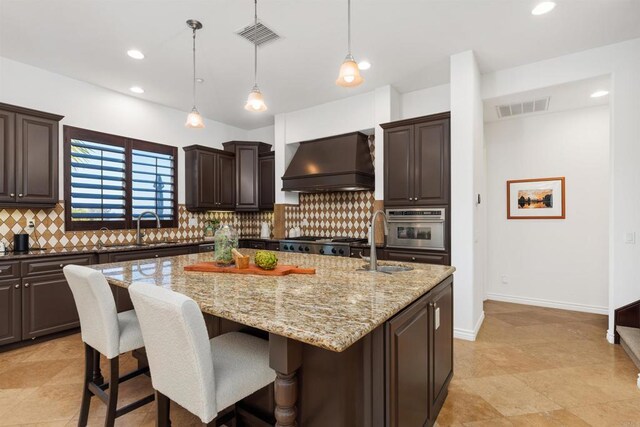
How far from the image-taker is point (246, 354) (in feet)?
5.06

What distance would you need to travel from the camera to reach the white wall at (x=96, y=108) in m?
3.70

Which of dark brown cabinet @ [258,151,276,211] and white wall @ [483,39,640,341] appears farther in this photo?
dark brown cabinet @ [258,151,276,211]

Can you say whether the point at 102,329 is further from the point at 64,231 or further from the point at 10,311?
the point at 64,231

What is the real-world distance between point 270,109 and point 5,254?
150 inches

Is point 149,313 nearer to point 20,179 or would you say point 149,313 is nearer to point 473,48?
point 20,179

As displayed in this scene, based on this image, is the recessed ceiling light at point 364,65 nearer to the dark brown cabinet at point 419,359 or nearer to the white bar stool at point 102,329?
the dark brown cabinet at point 419,359

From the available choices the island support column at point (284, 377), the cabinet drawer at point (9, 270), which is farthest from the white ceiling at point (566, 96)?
the cabinet drawer at point (9, 270)

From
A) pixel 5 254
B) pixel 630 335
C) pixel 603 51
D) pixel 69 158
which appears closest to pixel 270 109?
pixel 69 158

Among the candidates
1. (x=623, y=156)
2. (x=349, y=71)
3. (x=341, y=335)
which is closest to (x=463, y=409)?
(x=341, y=335)

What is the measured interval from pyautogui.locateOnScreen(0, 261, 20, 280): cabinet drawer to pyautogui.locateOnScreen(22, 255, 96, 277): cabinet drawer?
0.05 m

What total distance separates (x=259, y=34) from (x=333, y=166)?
2.04 m

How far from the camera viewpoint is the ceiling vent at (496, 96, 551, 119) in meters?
4.12

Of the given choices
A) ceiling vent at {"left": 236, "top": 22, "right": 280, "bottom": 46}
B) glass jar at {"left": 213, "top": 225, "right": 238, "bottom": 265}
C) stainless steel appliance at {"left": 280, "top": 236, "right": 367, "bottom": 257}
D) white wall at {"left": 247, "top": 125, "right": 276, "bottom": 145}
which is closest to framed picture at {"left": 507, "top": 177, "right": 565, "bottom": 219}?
stainless steel appliance at {"left": 280, "top": 236, "right": 367, "bottom": 257}

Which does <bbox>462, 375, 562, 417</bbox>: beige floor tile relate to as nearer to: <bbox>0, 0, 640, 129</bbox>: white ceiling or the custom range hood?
the custom range hood
